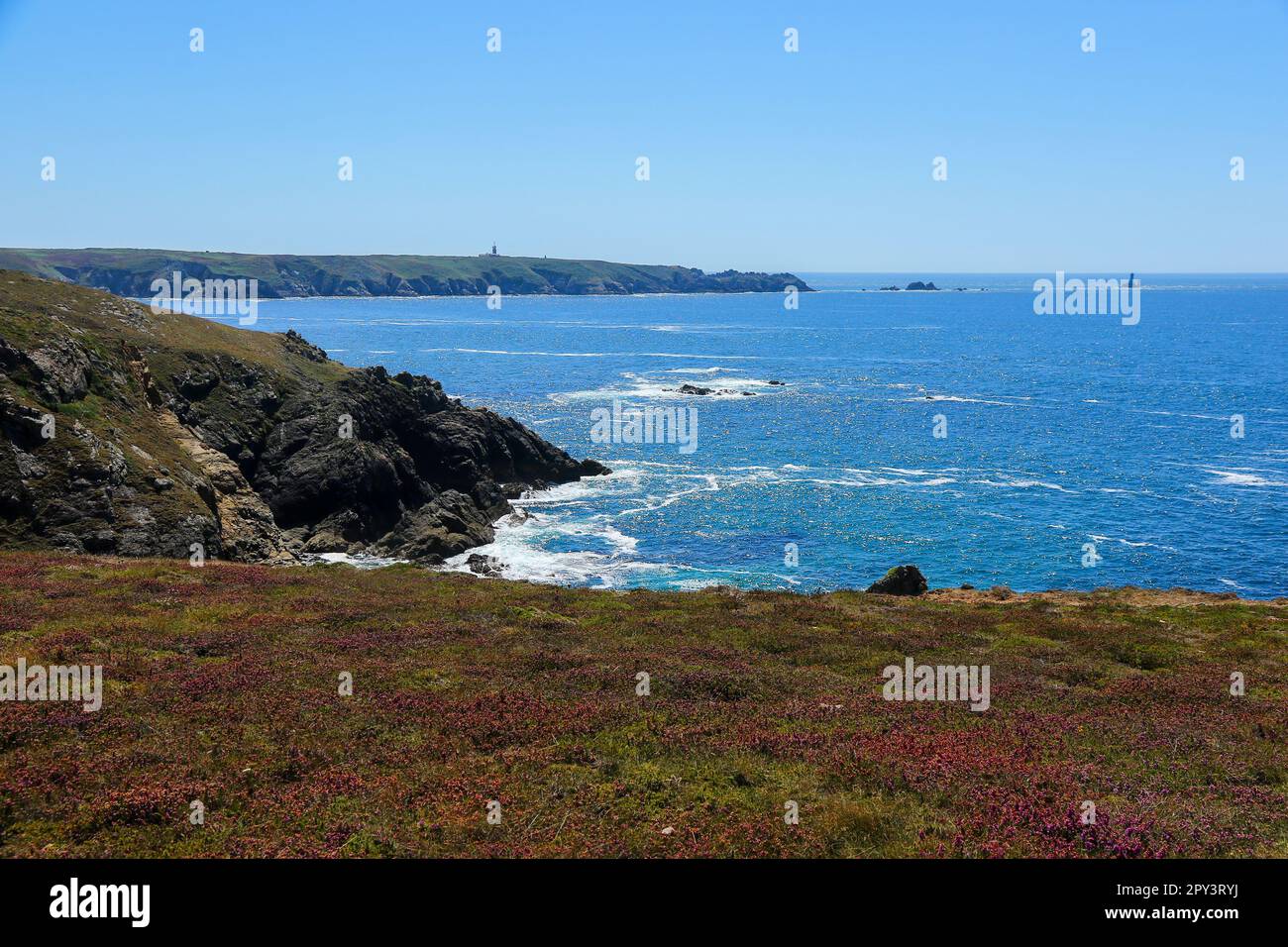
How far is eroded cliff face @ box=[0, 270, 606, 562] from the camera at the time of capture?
133 feet

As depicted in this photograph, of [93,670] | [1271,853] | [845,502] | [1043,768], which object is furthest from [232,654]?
[845,502]

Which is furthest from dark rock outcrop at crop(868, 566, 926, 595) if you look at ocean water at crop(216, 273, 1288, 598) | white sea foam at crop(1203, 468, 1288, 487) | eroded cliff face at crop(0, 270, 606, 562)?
white sea foam at crop(1203, 468, 1288, 487)

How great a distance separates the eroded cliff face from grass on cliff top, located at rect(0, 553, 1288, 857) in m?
15.4

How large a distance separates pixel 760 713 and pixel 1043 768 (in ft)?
18.3

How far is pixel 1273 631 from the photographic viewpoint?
30.4m

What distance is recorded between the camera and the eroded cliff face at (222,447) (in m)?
40.4

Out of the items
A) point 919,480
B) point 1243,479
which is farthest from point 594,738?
point 1243,479

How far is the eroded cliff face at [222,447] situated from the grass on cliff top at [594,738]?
15380 millimetres

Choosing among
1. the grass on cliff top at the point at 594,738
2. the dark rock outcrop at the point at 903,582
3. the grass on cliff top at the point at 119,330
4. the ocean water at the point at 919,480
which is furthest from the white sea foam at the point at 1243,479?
the grass on cliff top at the point at 119,330

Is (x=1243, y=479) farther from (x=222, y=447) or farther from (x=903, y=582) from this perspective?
(x=222, y=447)

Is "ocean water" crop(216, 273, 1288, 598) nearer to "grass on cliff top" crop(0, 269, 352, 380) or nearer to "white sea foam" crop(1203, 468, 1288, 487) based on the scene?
"white sea foam" crop(1203, 468, 1288, 487)
